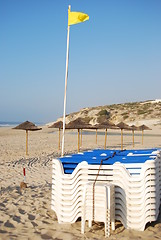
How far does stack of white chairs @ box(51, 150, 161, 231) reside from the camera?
15.7 feet

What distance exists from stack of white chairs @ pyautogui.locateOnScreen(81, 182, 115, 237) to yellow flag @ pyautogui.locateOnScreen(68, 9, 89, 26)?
490cm

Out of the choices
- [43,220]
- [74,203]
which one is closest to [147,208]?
[74,203]

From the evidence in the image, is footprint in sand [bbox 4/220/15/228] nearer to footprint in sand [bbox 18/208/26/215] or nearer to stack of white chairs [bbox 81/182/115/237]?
footprint in sand [bbox 18/208/26/215]

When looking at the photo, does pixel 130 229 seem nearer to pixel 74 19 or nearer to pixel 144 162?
pixel 144 162

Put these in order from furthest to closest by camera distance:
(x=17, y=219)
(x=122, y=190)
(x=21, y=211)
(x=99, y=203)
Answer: (x=21, y=211)
(x=17, y=219)
(x=122, y=190)
(x=99, y=203)

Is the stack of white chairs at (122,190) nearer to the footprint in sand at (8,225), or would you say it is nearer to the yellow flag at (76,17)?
the footprint in sand at (8,225)

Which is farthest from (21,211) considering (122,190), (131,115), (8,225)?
(131,115)

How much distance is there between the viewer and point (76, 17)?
7805 mm

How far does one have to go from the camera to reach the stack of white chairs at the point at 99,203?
177 inches

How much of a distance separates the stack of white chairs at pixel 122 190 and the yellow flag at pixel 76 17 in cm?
431

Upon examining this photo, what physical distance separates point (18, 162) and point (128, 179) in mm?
9219

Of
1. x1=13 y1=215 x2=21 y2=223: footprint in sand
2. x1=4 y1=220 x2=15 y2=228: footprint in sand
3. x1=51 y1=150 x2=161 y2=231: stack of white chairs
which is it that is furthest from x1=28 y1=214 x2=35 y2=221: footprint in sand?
x1=51 y1=150 x2=161 y2=231: stack of white chairs

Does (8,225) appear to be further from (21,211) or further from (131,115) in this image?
Answer: (131,115)

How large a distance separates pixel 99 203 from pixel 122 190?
548 mm
